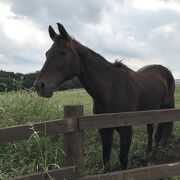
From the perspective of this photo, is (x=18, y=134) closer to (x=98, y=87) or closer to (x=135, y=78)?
(x=98, y=87)

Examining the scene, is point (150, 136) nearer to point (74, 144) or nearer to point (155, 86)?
point (155, 86)

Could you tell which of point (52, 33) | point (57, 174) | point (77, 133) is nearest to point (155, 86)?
point (52, 33)

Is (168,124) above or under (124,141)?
above

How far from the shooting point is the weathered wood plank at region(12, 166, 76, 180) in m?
5.00

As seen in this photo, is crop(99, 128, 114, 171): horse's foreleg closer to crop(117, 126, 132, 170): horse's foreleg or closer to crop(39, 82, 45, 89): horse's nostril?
crop(117, 126, 132, 170): horse's foreleg

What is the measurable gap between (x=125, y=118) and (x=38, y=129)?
52.6 inches

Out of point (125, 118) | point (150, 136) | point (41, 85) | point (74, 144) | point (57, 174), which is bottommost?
point (57, 174)

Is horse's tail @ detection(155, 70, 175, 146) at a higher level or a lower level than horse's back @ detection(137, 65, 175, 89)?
lower

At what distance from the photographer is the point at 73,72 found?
6668 mm

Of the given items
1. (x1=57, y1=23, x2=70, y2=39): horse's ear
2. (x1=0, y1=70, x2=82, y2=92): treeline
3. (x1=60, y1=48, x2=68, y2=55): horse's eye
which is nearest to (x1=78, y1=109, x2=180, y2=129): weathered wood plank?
(x1=60, y1=48, x2=68, y2=55): horse's eye

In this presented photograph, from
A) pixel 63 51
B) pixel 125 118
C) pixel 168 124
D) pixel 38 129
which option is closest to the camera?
pixel 38 129

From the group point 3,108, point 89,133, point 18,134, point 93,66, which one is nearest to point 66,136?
point 18,134

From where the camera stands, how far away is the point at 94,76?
23.2ft

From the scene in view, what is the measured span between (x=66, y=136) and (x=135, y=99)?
2.28m
